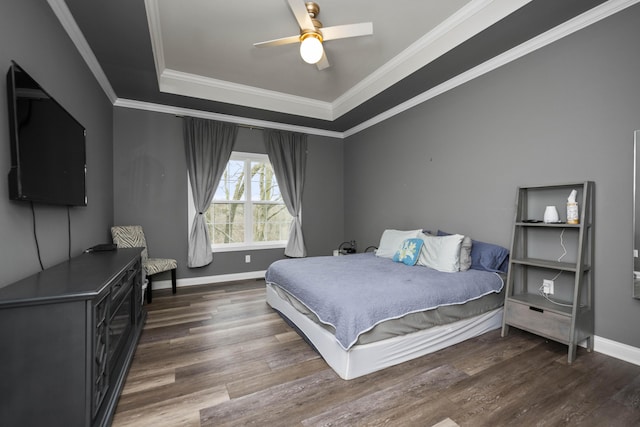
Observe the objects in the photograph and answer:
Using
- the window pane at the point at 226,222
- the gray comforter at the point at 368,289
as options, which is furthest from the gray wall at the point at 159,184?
the gray comforter at the point at 368,289

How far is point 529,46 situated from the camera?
2568 millimetres

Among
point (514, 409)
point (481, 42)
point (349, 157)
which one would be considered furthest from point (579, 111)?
point (349, 157)

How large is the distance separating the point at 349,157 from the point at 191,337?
391cm

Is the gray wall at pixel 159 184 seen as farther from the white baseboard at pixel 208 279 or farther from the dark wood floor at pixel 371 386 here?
the dark wood floor at pixel 371 386

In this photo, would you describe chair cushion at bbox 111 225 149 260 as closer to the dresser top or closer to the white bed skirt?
the dresser top

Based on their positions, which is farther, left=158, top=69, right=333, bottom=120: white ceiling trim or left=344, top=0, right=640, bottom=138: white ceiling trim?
left=158, top=69, right=333, bottom=120: white ceiling trim

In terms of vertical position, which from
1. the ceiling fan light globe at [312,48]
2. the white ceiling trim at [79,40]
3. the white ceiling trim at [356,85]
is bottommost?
the ceiling fan light globe at [312,48]

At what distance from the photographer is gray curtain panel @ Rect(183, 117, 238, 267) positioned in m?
4.11

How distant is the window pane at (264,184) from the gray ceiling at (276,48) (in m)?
0.92

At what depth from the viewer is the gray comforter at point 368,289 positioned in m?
1.88

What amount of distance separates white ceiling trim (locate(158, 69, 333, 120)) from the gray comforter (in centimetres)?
246

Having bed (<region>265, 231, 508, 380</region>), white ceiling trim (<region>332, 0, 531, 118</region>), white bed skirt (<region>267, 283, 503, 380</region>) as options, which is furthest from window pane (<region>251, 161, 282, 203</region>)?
white bed skirt (<region>267, 283, 503, 380</region>)

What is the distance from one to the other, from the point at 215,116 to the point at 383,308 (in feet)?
12.5

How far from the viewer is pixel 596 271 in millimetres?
2195
